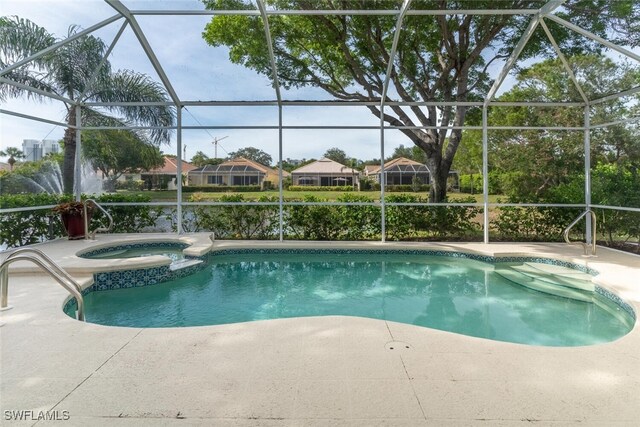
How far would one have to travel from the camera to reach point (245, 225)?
860 centimetres

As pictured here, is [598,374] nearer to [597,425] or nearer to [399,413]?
[597,425]

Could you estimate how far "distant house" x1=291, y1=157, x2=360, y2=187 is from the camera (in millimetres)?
8398

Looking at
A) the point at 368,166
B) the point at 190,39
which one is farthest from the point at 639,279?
the point at 190,39

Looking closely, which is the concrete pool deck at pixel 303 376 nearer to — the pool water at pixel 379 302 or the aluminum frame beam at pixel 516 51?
the pool water at pixel 379 302

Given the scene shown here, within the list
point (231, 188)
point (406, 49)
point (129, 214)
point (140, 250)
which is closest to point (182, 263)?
point (140, 250)

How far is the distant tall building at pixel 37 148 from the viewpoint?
24.0 ft

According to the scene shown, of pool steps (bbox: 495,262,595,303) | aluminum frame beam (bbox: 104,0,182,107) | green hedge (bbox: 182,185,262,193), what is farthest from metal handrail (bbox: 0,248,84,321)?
pool steps (bbox: 495,262,595,303)

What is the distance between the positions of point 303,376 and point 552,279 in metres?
4.96

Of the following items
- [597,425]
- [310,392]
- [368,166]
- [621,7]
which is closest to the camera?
[597,425]

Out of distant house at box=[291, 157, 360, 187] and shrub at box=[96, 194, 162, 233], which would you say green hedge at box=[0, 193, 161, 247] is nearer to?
shrub at box=[96, 194, 162, 233]

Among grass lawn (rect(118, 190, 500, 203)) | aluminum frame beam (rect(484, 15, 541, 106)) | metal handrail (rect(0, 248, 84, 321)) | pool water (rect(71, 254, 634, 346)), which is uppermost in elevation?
aluminum frame beam (rect(484, 15, 541, 106))

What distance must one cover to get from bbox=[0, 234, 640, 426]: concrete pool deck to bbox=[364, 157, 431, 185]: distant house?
541cm

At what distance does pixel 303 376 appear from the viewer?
224 cm

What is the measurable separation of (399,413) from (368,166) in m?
6.76
